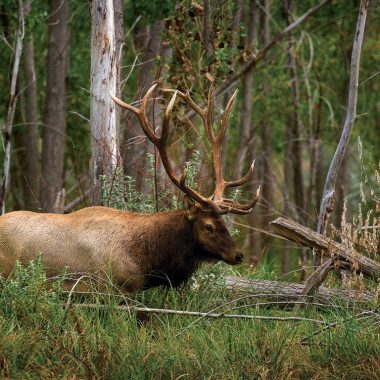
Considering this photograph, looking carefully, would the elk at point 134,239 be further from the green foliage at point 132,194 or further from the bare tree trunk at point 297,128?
the bare tree trunk at point 297,128

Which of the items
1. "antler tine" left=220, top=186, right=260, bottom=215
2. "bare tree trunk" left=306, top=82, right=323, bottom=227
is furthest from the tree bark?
"bare tree trunk" left=306, top=82, right=323, bottom=227

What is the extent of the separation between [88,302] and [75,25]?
12.4 m

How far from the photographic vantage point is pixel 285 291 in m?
10.3

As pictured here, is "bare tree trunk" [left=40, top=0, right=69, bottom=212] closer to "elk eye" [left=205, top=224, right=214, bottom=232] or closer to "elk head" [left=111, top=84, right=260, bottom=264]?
"elk head" [left=111, top=84, right=260, bottom=264]

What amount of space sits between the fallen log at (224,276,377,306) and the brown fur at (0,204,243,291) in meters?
0.58

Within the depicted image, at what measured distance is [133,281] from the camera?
9773mm

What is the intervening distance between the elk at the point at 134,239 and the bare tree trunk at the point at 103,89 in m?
1.10

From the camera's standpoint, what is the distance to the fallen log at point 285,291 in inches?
381

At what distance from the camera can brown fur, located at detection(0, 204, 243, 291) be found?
9.72 metres

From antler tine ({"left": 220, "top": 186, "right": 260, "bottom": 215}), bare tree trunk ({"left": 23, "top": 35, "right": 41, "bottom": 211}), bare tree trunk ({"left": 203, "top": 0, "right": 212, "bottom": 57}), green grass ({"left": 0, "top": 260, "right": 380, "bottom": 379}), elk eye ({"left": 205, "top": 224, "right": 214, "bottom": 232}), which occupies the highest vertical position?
bare tree trunk ({"left": 203, "top": 0, "right": 212, "bottom": 57})

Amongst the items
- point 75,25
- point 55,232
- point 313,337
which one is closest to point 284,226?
point 313,337

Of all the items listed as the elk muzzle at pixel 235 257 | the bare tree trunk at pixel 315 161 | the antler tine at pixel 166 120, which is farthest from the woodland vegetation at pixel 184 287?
the bare tree trunk at pixel 315 161

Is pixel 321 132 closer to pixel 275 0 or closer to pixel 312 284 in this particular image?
pixel 275 0

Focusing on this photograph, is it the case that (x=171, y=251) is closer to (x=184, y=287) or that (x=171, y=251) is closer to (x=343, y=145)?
(x=184, y=287)
